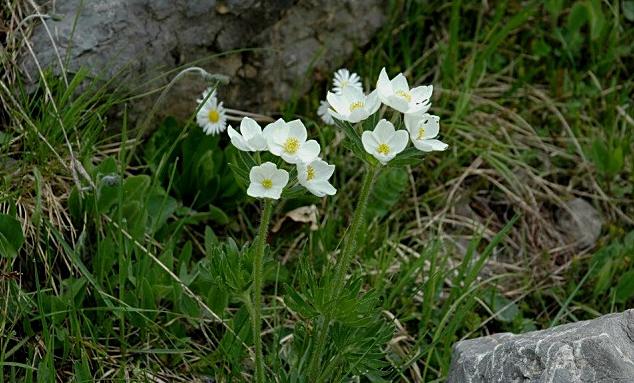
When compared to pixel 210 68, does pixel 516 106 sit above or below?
below

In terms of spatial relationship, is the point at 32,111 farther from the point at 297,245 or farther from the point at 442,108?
the point at 442,108

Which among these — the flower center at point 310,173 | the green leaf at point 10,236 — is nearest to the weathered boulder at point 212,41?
the green leaf at point 10,236

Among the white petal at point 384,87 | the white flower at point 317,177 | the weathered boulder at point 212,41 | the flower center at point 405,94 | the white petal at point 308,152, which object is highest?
the white petal at point 384,87

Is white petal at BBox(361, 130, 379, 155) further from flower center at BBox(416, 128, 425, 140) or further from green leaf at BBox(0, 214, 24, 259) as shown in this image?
green leaf at BBox(0, 214, 24, 259)

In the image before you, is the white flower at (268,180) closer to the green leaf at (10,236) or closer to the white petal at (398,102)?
the white petal at (398,102)

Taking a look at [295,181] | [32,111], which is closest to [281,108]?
[32,111]

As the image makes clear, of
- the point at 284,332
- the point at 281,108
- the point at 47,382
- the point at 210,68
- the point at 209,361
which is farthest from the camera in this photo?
the point at 281,108

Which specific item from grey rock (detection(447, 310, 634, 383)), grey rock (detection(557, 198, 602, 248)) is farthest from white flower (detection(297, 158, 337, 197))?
grey rock (detection(557, 198, 602, 248))

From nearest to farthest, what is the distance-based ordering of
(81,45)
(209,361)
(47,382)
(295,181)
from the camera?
(295,181) → (47,382) → (209,361) → (81,45)
